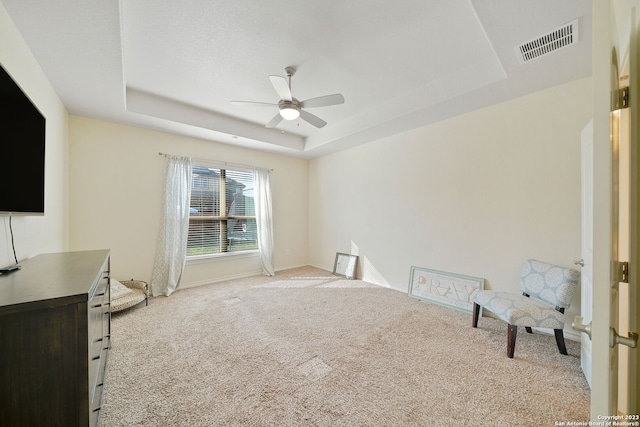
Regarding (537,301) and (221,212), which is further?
(221,212)

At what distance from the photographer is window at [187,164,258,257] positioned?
4.11 meters

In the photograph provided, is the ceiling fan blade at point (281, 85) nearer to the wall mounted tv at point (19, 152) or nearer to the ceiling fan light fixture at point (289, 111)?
the ceiling fan light fixture at point (289, 111)

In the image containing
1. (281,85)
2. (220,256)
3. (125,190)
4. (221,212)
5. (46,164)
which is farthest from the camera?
(221,212)

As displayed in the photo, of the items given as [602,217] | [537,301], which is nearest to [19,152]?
[602,217]

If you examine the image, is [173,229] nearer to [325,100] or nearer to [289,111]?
[289,111]

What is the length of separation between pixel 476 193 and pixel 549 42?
5.14 feet

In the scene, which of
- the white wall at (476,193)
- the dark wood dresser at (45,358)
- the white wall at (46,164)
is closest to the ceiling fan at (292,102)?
the white wall at (46,164)

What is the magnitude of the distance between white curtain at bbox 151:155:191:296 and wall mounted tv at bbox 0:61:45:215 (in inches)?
85.1

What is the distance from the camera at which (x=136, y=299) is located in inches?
116

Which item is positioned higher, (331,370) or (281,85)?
(281,85)

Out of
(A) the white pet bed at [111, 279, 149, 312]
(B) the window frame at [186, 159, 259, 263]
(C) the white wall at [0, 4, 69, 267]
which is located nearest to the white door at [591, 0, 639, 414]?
(C) the white wall at [0, 4, 69, 267]

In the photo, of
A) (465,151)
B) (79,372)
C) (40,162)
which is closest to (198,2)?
(40,162)

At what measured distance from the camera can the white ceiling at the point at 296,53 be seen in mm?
1698

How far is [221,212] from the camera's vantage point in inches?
173
